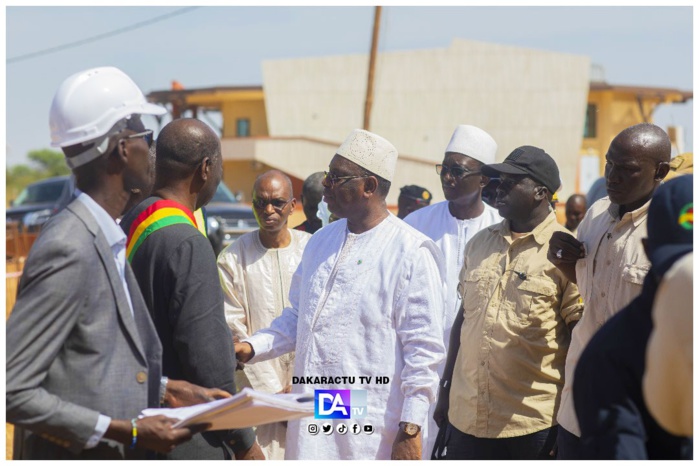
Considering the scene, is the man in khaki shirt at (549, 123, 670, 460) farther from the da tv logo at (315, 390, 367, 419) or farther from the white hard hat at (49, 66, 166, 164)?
the white hard hat at (49, 66, 166, 164)

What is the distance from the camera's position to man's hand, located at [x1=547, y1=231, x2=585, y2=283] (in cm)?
495

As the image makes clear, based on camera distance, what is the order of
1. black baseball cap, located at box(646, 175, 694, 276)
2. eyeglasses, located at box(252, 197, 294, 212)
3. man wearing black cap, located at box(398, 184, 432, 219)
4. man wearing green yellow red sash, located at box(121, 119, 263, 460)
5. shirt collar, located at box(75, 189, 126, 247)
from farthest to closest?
man wearing black cap, located at box(398, 184, 432, 219), eyeglasses, located at box(252, 197, 294, 212), man wearing green yellow red sash, located at box(121, 119, 263, 460), shirt collar, located at box(75, 189, 126, 247), black baseball cap, located at box(646, 175, 694, 276)

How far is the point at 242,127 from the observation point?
1689 inches

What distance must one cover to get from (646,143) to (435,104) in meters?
34.3

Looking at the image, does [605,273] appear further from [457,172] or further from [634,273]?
[457,172]

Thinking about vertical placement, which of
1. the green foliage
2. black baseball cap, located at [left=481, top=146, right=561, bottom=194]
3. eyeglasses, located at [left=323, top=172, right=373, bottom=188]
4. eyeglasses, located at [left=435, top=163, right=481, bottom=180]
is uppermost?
black baseball cap, located at [left=481, top=146, right=561, bottom=194]

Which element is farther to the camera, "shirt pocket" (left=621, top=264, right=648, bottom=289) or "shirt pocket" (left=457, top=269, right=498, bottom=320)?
"shirt pocket" (left=457, top=269, right=498, bottom=320)

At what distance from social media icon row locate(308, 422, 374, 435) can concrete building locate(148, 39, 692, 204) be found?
30949mm

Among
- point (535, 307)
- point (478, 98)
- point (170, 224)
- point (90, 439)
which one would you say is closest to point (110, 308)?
point (90, 439)

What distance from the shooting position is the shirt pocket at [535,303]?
17.4ft

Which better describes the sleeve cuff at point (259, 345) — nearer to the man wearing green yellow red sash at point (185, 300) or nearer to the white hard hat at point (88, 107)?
the man wearing green yellow red sash at point (185, 300)

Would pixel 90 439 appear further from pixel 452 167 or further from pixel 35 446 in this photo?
pixel 452 167

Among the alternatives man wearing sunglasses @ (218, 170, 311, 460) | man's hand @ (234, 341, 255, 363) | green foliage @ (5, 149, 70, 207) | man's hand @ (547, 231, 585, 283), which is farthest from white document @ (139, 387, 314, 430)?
green foliage @ (5, 149, 70, 207)

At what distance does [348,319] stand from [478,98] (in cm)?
3446
